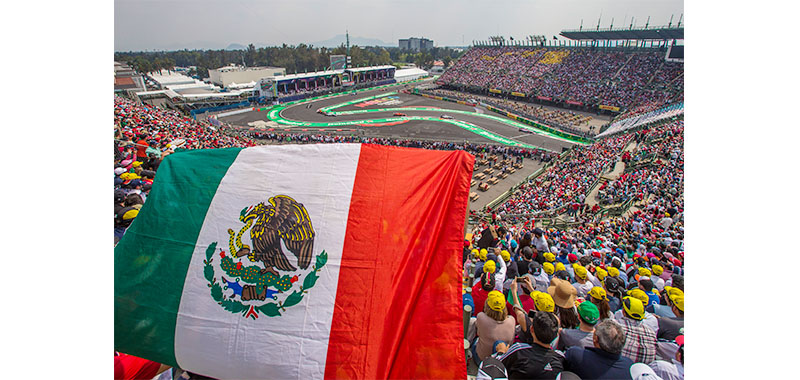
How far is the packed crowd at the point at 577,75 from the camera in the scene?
4244 centimetres

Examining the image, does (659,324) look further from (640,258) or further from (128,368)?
(128,368)

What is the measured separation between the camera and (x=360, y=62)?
111625 millimetres

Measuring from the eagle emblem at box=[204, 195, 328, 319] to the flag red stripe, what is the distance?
50 centimetres

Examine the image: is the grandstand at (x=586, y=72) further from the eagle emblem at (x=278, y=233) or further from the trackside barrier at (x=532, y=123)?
the eagle emblem at (x=278, y=233)

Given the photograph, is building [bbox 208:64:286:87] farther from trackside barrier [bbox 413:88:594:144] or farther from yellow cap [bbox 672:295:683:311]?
yellow cap [bbox 672:295:683:311]

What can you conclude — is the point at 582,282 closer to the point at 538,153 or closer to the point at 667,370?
the point at 667,370

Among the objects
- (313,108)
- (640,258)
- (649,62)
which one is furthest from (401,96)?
(640,258)

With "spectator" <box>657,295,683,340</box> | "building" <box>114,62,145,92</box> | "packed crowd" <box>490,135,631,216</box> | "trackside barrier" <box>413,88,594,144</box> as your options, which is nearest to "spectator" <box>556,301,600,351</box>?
"spectator" <box>657,295,683,340</box>

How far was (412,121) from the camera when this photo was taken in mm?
41469

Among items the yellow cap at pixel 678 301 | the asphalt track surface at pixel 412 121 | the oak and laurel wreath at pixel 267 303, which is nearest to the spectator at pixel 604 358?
the yellow cap at pixel 678 301

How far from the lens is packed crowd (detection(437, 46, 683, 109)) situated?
1671 inches

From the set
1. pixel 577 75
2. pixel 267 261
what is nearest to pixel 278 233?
pixel 267 261

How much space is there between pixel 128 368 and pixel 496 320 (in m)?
4.16

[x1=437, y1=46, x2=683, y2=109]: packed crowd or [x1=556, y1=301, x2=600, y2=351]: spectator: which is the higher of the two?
[x1=437, y1=46, x2=683, y2=109]: packed crowd
